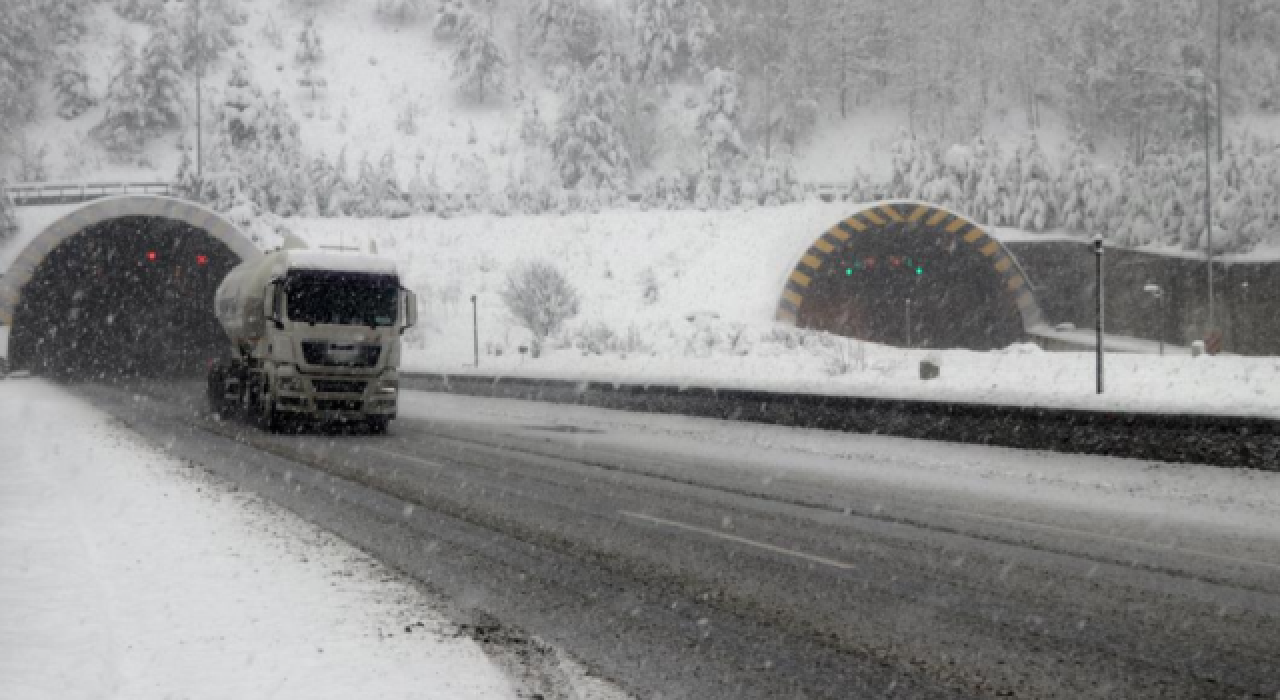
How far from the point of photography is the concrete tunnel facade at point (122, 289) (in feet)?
125

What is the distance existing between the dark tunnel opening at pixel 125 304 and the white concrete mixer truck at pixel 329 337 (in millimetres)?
23724

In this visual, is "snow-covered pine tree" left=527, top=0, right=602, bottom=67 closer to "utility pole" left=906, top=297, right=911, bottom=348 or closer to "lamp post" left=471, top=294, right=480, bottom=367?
"lamp post" left=471, top=294, right=480, bottom=367

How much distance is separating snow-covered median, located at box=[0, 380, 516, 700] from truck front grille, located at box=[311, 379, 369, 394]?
7284mm

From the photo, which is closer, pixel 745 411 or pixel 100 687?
pixel 100 687

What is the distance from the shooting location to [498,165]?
281ft

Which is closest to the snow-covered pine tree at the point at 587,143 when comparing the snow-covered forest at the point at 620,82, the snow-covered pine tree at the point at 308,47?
the snow-covered forest at the point at 620,82

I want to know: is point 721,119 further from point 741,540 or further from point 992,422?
point 741,540

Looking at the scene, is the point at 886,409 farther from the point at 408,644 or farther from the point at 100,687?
the point at 100,687

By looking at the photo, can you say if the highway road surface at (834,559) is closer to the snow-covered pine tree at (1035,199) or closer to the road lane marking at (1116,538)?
the road lane marking at (1116,538)

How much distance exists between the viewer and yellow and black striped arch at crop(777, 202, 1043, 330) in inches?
1425

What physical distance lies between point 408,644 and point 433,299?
39514mm

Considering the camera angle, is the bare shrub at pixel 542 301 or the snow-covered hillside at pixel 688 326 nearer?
the snow-covered hillside at pixel 688 326

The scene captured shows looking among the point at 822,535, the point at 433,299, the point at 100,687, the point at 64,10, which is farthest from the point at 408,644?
the point at 64,10

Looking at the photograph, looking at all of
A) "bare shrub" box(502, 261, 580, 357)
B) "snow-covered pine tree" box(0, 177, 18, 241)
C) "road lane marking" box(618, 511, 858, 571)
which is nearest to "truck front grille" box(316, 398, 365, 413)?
"road lane marking" box(618, 511, 858, 571)
